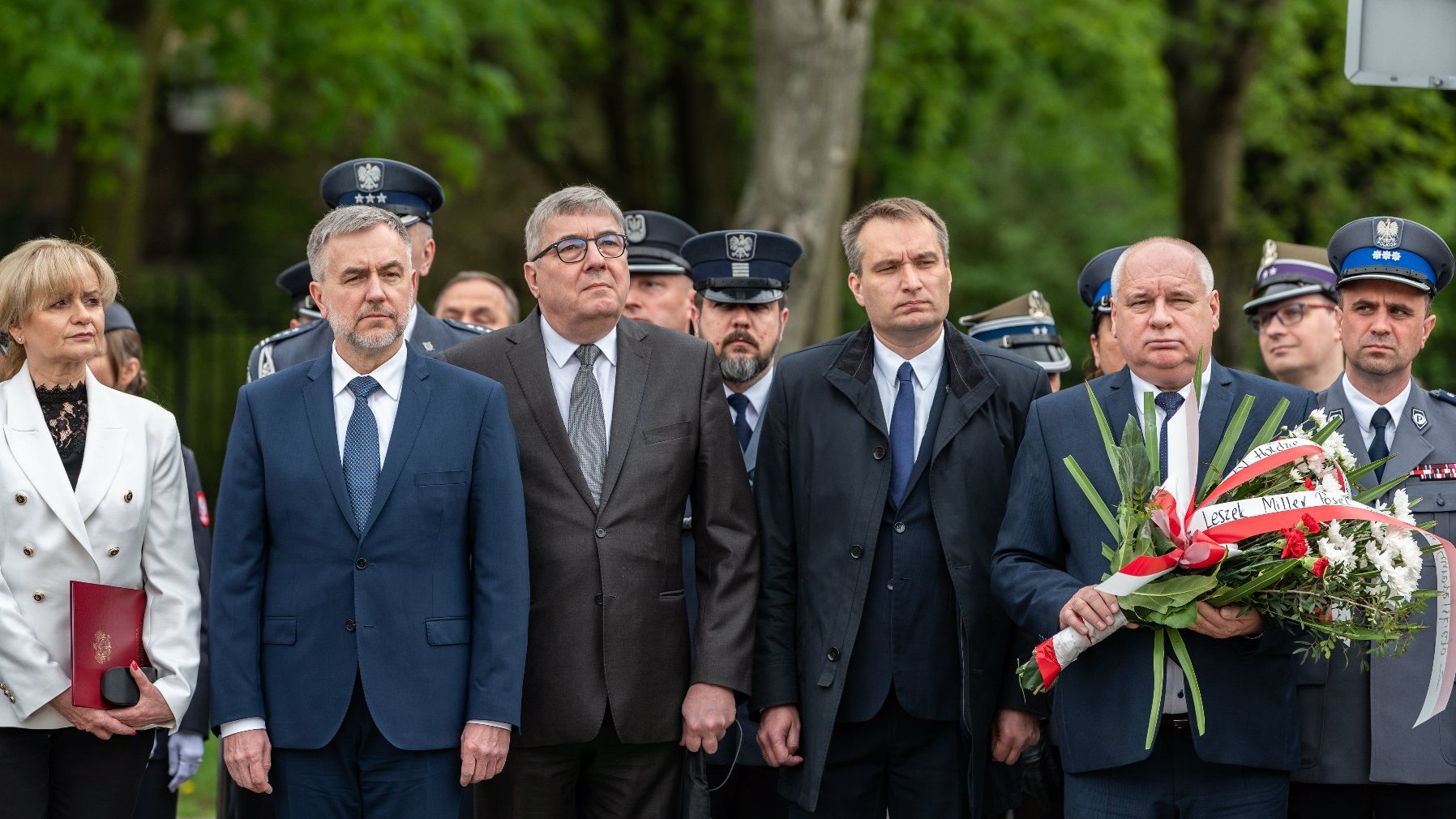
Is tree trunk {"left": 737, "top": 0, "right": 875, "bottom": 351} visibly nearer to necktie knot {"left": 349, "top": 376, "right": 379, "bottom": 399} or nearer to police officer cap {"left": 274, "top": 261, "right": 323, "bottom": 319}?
police officer cap {"left": 274, "top": 261, "right": 323, "bottom": 319}

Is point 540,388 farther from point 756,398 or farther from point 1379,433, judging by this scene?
point 1379,433

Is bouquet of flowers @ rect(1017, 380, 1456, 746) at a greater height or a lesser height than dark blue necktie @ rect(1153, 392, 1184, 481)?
lesser

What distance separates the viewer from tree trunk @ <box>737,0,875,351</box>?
11.6m

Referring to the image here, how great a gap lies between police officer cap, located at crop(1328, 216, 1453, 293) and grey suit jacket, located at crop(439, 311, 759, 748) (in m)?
2.00

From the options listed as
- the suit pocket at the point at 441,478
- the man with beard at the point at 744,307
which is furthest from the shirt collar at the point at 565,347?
the man with beard at the point at 744,307

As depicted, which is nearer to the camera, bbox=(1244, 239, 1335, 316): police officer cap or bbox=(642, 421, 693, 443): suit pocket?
bbox=(642, 421, 693, 443): suit pocket

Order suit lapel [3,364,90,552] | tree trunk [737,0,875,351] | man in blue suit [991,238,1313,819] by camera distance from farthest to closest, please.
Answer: tree trunk [737,0,875,351] → suit lapel [3,364,90,552] → man in blue suit [991,238,1313,819]

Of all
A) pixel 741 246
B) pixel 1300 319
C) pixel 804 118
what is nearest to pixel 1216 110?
pixel 804 118

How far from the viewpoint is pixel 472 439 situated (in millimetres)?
4559

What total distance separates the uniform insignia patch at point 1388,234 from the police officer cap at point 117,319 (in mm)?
4371

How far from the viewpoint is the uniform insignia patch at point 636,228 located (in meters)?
6.98

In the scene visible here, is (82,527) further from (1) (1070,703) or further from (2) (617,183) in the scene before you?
(2) (617,183)

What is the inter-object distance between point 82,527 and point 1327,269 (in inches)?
187

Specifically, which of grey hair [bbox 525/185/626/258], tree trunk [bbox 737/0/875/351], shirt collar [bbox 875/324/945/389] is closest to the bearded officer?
grey hair [bbox 525/185/626/258]
